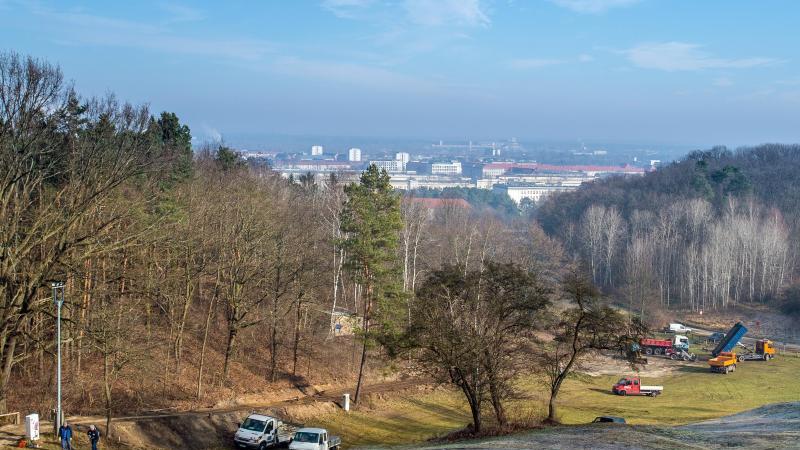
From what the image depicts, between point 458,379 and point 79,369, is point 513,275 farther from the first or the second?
point 79,369

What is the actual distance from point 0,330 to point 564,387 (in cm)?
3399

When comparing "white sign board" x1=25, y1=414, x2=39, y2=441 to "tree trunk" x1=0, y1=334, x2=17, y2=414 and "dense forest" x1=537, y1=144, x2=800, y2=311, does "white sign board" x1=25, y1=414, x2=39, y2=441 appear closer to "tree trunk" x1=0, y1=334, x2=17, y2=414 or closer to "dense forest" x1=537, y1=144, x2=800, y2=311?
"tree trunk" x1=0, y1=334, x2=17, y2=414

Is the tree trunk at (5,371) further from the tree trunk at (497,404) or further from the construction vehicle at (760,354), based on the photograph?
the construction vehicle at (760,354)

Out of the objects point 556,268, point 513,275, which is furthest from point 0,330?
point 556,268

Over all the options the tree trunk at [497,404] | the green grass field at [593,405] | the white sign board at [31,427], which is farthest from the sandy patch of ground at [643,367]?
the white sign board at [31,427]

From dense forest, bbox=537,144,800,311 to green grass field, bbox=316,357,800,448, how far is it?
2313 centimetres

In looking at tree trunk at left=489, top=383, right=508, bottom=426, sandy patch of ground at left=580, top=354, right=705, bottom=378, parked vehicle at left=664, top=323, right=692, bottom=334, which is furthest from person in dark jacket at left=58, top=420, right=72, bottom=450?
parked vehicle at left=664, top=323, right=692, bottom=334

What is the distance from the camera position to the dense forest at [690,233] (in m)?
87.5

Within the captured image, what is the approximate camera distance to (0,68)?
3045cm

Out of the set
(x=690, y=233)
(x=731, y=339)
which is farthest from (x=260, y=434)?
(x=690, y=233)

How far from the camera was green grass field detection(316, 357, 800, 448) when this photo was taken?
1512 inches

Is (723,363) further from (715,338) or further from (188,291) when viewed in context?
(188,291)

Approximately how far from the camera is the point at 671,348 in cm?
6159

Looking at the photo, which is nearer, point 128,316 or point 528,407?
point 128,316
